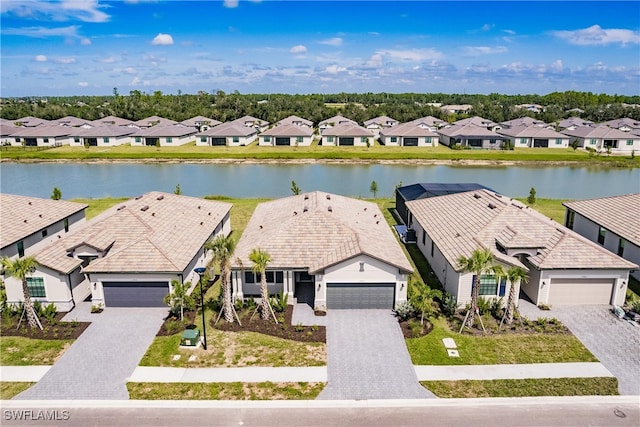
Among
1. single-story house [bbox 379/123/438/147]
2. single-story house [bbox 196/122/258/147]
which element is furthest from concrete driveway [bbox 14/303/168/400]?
single-story house [bbox 379/123/438/147]

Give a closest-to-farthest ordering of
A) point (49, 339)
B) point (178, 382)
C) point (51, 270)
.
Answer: point (178, 382), point (49, 339), point (51, 270)

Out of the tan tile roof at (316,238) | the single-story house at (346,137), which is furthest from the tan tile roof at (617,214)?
the single-story house at (346,137)

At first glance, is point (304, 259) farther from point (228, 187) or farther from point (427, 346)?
point (228, 187)

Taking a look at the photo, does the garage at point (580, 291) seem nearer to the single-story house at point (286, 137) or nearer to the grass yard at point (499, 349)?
the grass yard at point (499, 349)

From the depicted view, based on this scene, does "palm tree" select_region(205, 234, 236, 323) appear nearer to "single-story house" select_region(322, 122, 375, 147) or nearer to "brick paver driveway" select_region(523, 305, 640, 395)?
"brick paver driveway" select_region(523, 305, 640, 395)

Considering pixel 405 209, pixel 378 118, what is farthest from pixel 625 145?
pixel 405 209

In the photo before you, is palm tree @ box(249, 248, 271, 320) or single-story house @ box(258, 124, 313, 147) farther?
single-story house @ box(258, 124, 313, 147)
